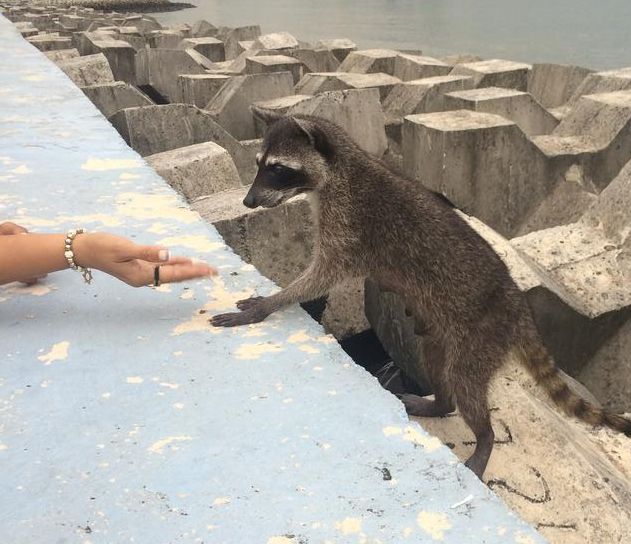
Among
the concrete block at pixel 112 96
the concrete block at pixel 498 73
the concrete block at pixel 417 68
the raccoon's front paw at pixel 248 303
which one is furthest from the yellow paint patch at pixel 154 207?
the concrete block at pixel 417 68

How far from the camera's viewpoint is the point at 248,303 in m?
2.07

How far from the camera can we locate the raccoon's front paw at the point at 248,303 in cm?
206

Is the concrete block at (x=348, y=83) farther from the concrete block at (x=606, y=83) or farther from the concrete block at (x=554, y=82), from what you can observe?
the concrete block at (x=554, y=82)

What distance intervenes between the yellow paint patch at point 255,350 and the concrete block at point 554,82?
295 inches

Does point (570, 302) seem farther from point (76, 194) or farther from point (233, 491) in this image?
point (233, 491)

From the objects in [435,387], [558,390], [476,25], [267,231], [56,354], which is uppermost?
[56,354]

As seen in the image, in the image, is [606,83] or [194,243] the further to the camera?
[606,83]

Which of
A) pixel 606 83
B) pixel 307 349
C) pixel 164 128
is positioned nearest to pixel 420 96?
pixel 606 83

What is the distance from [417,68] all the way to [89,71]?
12.1ft

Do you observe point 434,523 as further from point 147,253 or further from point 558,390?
point 558,390

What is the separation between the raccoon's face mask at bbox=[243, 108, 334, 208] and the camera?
10.6 ft

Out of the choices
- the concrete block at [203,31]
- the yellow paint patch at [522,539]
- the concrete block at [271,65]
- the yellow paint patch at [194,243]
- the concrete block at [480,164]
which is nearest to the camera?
the yellow paint patch at [522,539]

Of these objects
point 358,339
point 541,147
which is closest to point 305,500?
point 358,339

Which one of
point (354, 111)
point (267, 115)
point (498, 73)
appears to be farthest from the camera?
point (498, 73)
